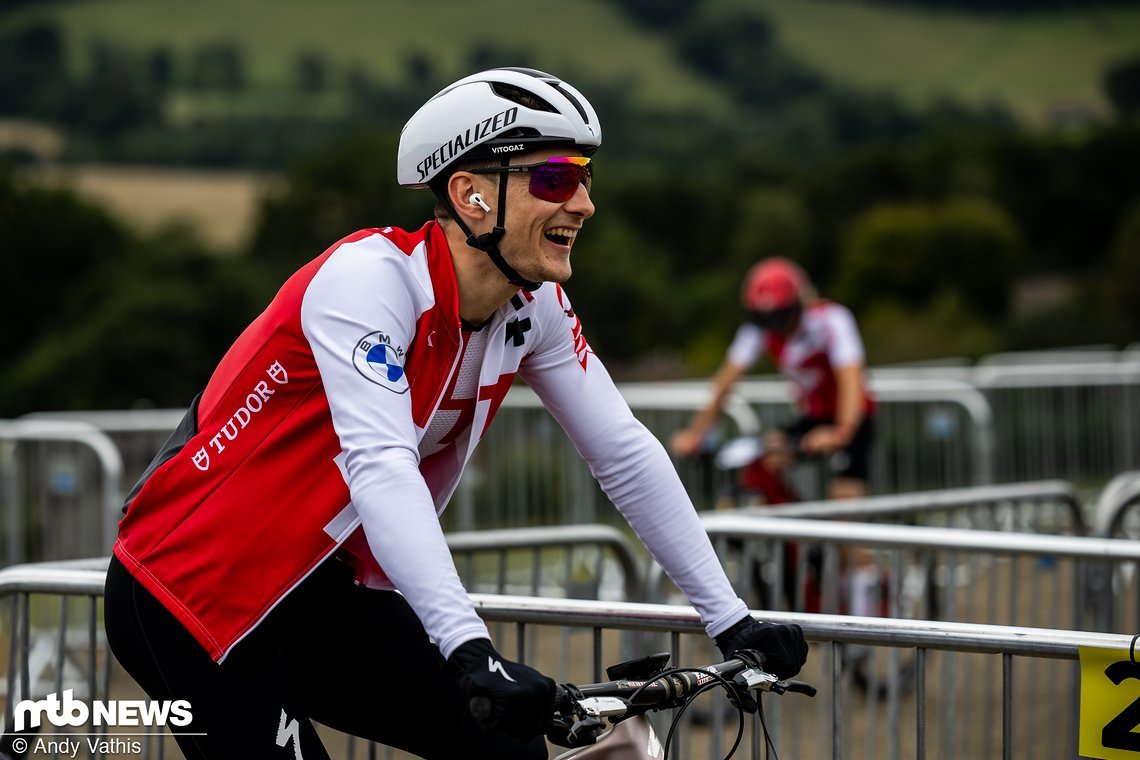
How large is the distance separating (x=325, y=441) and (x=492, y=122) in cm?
73

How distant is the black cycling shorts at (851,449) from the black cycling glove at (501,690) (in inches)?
232

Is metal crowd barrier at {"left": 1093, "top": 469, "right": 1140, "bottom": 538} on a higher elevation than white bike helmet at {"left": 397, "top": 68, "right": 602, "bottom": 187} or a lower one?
lower

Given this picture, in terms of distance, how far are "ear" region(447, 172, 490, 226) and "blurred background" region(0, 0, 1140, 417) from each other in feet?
99.4

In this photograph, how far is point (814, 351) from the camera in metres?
8.39

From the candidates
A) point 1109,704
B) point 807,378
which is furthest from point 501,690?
point 807,378

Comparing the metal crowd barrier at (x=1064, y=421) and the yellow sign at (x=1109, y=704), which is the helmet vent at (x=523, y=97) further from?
the metal crowd barrier at (x=1064, y=421)

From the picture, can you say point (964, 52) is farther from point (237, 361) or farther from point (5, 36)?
point (237, 361)

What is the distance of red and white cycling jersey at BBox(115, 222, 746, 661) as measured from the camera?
2.68 m

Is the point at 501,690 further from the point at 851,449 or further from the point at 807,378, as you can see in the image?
the point at 807,378

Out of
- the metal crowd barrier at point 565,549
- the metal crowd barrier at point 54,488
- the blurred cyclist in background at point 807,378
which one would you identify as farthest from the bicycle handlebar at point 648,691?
the metal crowd barrier at point 54,488

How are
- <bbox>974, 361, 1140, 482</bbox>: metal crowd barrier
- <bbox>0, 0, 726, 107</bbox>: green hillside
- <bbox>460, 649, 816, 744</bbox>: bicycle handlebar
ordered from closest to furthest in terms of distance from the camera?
<bbox>460, 649, 816, 744</bbox>: bicycle handlebar < <bbox>974, 361, 1140, 482</bbox>: metal crowd barrier < <bbox>0, 0, 726, 107</bbox>: green hillside

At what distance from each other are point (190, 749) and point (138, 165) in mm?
80005

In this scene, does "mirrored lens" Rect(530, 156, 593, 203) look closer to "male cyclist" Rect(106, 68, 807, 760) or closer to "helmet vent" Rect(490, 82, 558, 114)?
"male cyclist" Rect(106, 68, 807, 760)

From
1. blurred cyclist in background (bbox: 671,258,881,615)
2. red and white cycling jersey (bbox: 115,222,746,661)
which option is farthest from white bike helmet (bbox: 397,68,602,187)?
blurred cyclist in background (bbox: 671,258,881,615)
